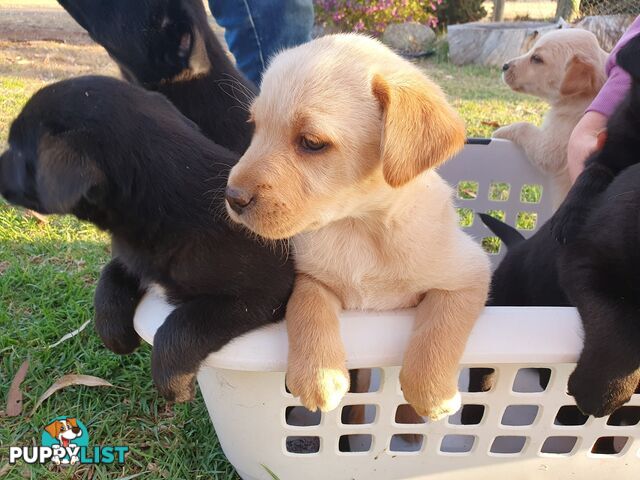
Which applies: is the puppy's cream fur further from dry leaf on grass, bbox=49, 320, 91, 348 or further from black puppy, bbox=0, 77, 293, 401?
dry leaf on grass, bbox=49, 320, 91, 348

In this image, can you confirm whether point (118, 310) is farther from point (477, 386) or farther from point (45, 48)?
point (45, 48)

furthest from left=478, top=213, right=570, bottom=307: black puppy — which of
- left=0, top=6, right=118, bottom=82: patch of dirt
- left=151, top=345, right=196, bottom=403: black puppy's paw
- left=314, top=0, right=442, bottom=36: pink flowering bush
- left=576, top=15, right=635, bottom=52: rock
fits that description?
left=314, top=0, right=442, bottom=36: pink flowering bush

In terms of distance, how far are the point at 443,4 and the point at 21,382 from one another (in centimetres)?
1058

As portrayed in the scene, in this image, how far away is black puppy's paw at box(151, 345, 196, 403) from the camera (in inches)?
56.1

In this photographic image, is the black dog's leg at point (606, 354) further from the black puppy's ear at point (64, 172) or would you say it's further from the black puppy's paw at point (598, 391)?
the black puppy's ear at point (64, 172)

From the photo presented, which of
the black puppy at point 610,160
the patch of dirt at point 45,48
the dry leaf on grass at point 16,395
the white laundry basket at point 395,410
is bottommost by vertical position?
the patch of dirt at point 45,48

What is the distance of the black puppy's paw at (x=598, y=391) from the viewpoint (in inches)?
54.4

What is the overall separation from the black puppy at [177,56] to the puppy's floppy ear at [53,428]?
0.95 metres

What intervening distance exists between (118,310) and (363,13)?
8232 millimetres

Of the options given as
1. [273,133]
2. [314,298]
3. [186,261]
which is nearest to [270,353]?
[314,298]

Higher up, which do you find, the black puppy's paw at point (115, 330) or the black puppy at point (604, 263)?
the black puppy at point (604, 263)

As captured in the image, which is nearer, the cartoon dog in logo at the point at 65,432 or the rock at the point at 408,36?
the cartoon dog in logo at the point at 65,432

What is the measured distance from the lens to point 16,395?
187cm

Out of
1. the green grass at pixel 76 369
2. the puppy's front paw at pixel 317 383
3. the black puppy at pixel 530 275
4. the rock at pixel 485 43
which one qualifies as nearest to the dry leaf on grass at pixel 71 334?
the green grass at pixel 76 369
